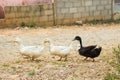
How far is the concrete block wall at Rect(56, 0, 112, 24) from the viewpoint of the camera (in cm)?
1450

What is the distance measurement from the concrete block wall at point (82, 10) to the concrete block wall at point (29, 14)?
1.36 feet

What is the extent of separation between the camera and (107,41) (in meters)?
11.0

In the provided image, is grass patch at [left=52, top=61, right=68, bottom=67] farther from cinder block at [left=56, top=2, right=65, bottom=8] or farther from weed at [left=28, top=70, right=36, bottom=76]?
cinder block at [left=56, top=2, right=65, bottom=8]

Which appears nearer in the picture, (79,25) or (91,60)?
(91,60)

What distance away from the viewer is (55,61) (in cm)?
810

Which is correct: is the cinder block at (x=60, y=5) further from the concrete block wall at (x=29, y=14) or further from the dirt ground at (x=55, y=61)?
the dirt ground at (x=55, y=61)

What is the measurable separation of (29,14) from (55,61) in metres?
6.10

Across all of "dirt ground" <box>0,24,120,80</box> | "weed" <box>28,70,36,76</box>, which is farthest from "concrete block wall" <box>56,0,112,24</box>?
"weed" <box>28,70,36,76</box>

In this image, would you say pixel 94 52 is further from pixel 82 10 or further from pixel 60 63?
pixel 82 10

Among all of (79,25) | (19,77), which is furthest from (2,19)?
(19,77)

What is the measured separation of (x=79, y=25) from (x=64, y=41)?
3617 mm

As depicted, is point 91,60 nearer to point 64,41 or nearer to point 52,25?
point 64,41

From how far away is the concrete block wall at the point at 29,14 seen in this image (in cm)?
1359

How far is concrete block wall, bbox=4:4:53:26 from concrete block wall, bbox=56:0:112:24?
0.41 meters
